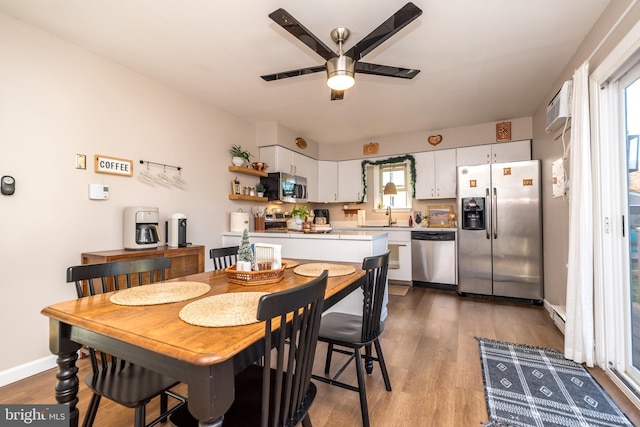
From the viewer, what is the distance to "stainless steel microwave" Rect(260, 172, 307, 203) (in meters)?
4.31

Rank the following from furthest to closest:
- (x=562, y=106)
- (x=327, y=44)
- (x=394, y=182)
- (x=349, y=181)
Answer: (x=349, y=181) → (x=394, y=182) → (x=562, y=106) → (x=327, y=44)

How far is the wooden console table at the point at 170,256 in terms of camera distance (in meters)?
2.31

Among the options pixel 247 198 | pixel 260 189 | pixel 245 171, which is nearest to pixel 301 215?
pixel 247 198

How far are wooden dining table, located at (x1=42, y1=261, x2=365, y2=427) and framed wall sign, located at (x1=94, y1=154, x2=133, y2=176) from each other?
5.66ft

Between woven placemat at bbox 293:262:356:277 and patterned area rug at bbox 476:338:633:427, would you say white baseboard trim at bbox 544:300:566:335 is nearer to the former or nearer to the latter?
patterned area rug at bbox 476:338:633:427

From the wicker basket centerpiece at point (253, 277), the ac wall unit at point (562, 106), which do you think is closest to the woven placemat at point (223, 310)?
the wicker basket centerpiece at point (253, 277)

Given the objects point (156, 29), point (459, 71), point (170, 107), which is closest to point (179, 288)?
point (156, 29)

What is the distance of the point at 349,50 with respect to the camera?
6.50 ft

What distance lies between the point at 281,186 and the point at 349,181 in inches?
65.1

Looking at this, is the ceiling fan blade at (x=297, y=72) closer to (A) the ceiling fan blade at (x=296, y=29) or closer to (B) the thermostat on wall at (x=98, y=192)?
(A) the ceiling fan blade at (x=296, y=29)

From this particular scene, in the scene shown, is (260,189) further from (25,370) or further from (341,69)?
(25,370)

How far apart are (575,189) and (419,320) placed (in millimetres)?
1836

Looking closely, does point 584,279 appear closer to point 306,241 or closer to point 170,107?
point 306,241

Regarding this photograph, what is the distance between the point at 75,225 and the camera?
2377mm
